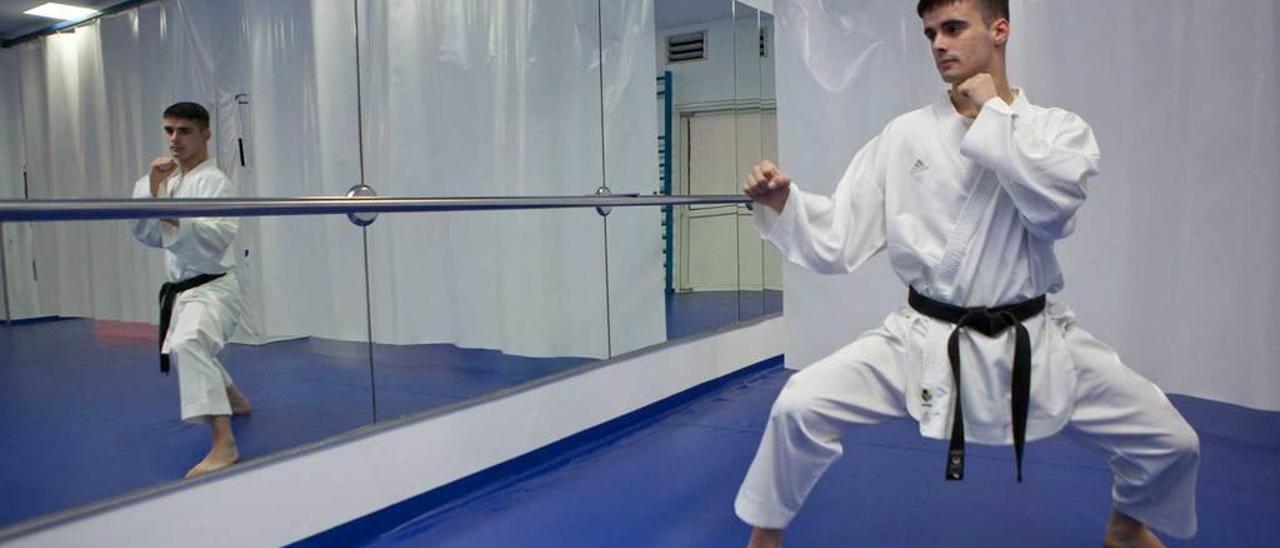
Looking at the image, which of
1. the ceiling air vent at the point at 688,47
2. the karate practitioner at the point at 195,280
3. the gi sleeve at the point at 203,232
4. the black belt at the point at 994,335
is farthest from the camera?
the ceiling air vent at the point at 688,47

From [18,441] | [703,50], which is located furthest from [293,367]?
[703,50]

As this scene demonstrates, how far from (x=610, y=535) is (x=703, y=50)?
136 inches

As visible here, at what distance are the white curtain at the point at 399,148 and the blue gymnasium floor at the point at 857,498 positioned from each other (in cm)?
80

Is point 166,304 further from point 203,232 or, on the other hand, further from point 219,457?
point 219,457

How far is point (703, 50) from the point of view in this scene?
4852 mm

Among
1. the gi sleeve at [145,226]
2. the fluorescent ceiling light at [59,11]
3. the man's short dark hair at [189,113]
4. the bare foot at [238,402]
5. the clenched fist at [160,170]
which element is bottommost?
the bare foot at [238,402]

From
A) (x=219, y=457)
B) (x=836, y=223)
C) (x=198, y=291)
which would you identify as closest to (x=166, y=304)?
(x=198, y=291)

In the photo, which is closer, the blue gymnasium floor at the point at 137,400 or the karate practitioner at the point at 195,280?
the blue gymnasium floor at the point at 137,400

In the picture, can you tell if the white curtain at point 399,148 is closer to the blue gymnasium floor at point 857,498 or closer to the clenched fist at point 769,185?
the blue gymnasium floor at point 857,498

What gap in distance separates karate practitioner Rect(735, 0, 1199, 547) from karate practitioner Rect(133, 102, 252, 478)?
1.54 metres

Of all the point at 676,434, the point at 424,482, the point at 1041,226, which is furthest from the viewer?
the point at 676,434

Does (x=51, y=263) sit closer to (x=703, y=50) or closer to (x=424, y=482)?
(x=424, y=482)

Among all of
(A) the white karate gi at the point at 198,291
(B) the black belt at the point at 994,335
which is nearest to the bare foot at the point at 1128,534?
(B) the black belt at the point at 994,335

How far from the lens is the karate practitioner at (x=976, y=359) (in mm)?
1709
